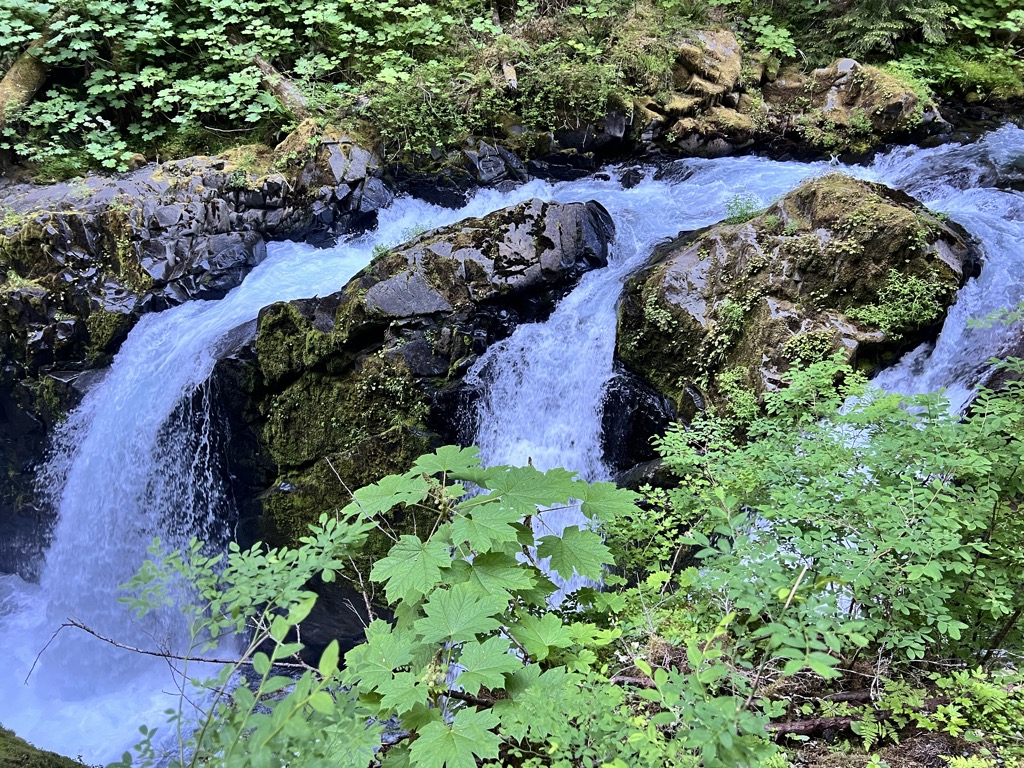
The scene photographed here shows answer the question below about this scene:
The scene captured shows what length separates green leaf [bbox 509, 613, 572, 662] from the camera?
172cm

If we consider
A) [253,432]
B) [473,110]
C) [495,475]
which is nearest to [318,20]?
[473,110]

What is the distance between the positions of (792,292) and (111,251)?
25.3 feet

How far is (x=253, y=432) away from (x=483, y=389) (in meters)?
2.60

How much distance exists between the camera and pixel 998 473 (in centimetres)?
200

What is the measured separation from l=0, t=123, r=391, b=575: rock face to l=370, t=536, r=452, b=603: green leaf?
6.71 metres

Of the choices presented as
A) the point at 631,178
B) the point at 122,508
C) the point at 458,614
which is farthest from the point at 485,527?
the point at 631,178

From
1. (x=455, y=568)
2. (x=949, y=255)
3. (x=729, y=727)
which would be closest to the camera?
(x=729, y=727)

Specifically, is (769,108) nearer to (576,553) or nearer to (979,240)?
(979,240)

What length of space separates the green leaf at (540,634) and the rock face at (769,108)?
8.14 meters

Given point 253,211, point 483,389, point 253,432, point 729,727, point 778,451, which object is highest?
point 729,727

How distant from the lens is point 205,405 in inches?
248

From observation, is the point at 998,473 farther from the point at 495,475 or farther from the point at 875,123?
the point at 875,123

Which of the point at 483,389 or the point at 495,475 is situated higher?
the point at 495,475

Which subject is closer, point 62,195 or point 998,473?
point 998,473
